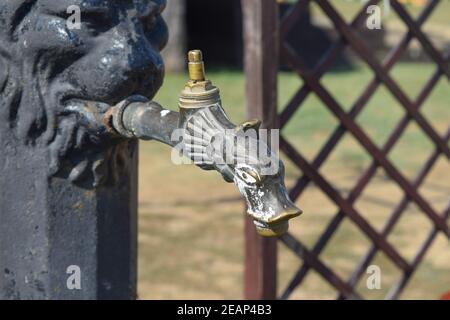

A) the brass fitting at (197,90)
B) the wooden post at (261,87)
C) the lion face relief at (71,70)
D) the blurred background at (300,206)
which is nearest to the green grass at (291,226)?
the blurred background at (300,206)

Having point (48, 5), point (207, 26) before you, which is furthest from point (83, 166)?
point (207, 26)

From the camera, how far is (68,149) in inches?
45.0

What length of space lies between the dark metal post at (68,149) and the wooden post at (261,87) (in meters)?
1.00

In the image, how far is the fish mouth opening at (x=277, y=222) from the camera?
91cm

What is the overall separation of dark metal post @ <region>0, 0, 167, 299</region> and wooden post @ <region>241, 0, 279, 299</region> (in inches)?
39.3

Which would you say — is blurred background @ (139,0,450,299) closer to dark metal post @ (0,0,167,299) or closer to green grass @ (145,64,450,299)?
green grass @ (145,64,450,299)

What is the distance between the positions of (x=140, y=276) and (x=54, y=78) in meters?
2.42

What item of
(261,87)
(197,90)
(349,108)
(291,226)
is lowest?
(291,226)

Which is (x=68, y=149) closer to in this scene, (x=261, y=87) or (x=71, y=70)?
(x=71, y=70)

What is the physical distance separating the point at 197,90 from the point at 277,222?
0.19 metres

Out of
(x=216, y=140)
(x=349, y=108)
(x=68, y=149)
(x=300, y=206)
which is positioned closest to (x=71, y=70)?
(x=68, y=149)

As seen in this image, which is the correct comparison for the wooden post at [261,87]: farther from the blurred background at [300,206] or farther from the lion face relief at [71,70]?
the lion face relief at [71,70]
